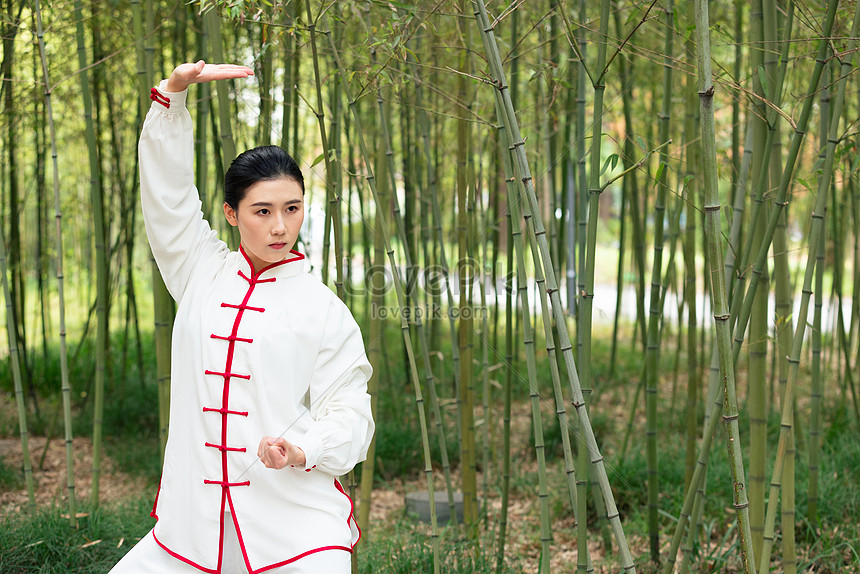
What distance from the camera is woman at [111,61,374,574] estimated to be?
1.11m

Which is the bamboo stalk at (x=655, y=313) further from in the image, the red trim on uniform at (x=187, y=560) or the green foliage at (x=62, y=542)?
the green foliage at (x=62, y=542)

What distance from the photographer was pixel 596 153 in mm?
1308

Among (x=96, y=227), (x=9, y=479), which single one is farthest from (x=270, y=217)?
(x=9, y=479)

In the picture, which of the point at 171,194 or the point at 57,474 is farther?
the point at 57,474

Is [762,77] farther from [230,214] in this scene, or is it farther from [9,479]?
[9,479]

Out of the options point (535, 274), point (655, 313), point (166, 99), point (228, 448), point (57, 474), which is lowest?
point (57, 474)

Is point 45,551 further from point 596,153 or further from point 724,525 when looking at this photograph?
point 724,525

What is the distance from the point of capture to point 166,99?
1.16 metres

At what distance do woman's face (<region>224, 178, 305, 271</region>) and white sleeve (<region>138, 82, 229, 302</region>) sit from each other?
118mm

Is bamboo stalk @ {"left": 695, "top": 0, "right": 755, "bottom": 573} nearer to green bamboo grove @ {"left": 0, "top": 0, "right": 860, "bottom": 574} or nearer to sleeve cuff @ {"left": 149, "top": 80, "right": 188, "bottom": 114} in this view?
green bamboo grove @ {"left": 0, "top": 0, "right": 860, "bottom": 574}

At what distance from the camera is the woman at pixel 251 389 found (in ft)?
3.65

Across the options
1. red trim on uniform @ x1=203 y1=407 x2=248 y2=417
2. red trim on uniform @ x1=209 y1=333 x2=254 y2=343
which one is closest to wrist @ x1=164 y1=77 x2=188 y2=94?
red trim on uniform @ x1=209 y1=333 x2=254 y2=343

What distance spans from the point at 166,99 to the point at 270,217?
0.26 m

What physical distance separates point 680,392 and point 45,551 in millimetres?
2893
